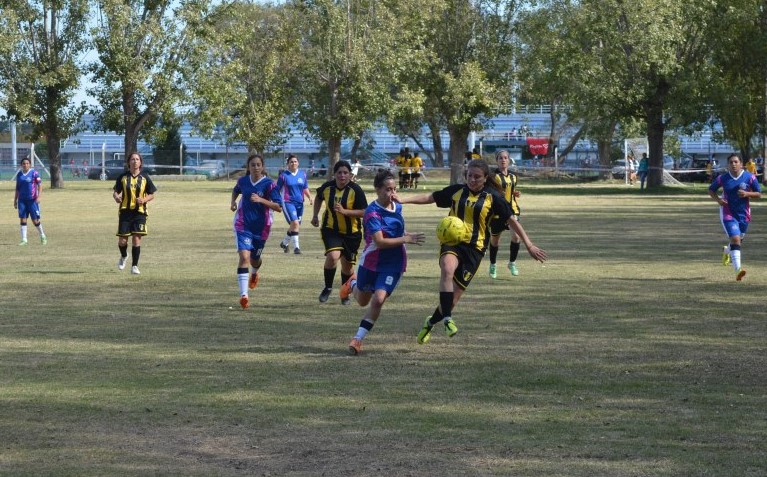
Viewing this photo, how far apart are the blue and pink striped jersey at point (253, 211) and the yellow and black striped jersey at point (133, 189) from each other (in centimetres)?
378

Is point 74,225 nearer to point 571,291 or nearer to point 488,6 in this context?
point 571,291

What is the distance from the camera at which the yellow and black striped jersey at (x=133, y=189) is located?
18.6m

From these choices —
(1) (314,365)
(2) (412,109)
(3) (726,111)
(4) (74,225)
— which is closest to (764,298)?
(1) (314,365)

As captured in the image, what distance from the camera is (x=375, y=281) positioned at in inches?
459

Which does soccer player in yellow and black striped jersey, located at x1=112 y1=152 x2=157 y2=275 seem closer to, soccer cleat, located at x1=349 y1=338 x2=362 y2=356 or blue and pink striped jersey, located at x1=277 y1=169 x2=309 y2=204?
blue and pink striped jersey, located at x1=277 y1=169 x2=309 y2=204

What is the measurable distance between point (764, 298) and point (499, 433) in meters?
8.54

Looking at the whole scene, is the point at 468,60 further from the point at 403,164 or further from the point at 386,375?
the point at 386,375

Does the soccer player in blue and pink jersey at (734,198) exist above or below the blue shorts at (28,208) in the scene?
above

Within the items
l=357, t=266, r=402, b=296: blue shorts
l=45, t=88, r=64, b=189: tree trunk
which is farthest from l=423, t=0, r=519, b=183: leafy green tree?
l=357, t=266, r=402, b=296: blue shorts

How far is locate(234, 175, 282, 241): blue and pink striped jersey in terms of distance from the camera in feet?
49.8

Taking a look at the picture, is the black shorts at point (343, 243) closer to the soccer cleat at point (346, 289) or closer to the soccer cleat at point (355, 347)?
the soccer cleat at point (346, 289)

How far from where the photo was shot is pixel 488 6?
68.9m

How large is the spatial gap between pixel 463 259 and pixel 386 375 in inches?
71.3

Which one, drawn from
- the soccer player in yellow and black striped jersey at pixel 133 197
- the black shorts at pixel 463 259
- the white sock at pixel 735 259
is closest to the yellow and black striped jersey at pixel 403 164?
the soccer player in yellow and black striped jersey at pixel 133 197
